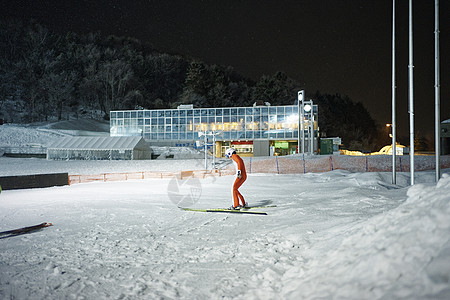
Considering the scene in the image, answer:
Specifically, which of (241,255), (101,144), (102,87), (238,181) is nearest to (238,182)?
(238,181)

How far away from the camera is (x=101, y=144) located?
42656mm

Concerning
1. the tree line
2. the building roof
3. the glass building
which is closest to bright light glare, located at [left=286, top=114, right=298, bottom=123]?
the glass building

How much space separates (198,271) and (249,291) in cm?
110

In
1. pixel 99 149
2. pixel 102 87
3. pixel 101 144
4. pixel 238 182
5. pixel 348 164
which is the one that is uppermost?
pixel 102 87

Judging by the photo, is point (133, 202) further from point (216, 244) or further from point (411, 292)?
point (411, 292)

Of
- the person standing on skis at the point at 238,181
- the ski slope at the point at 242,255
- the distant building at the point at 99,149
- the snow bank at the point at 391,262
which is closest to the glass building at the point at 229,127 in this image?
the distant building at the point at 99,149

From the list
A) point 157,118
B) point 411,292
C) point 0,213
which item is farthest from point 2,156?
point 411,292

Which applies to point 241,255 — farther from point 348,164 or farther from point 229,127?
point 229,127

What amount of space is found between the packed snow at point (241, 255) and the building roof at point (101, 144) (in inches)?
1297

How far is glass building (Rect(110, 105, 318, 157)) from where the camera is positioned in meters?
52.0

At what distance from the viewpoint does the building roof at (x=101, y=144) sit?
41.9 m

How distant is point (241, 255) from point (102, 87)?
104 meters

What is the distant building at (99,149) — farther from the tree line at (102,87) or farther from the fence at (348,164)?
the tree line at (102,87)

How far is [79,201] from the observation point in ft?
43.5
